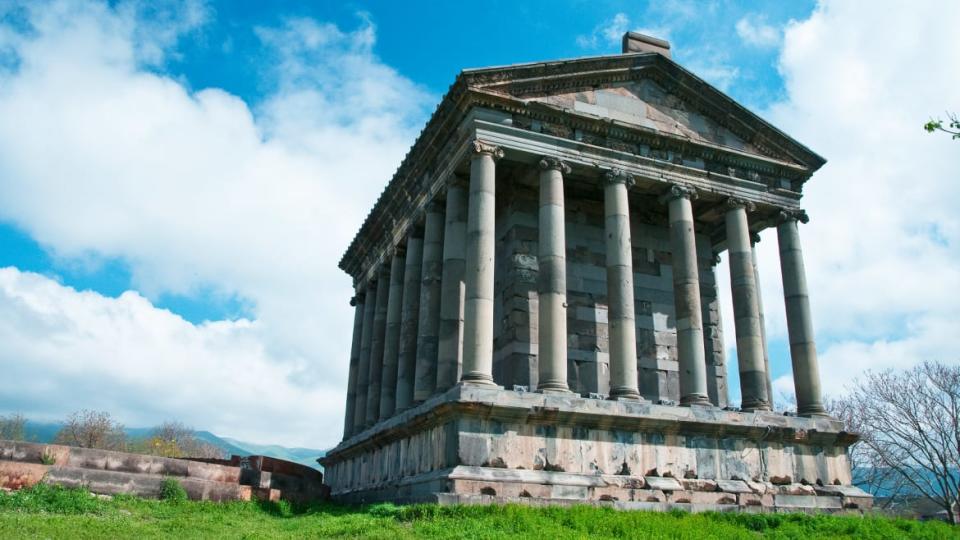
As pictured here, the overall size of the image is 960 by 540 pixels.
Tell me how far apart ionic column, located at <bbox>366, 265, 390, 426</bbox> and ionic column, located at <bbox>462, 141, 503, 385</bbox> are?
9256mm

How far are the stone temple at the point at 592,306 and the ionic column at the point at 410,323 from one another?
70 mm

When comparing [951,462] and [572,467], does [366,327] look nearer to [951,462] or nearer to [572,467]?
[572,467]

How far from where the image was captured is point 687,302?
1948 centimetres

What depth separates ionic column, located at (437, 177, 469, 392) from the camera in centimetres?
1927

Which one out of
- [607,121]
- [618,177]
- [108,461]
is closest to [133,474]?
[108,461]

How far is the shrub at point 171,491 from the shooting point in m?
16.5

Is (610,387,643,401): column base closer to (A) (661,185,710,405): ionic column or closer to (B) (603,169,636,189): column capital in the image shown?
(A) (661,185,710,405): ionic column

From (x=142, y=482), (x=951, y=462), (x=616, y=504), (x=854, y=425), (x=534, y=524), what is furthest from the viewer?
(x=854, y=425)

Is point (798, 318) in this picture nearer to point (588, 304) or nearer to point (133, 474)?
point (588, 304)

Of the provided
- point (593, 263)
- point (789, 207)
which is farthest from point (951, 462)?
point (593, 263)

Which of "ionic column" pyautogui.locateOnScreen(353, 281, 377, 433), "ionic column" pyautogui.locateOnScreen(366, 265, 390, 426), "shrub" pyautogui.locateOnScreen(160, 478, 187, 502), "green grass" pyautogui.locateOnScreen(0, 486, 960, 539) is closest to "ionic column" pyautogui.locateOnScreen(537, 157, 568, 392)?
"green grass" pyautogui.locateOnScreen(0, 486, 960, 539)

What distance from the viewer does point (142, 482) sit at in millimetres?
16500

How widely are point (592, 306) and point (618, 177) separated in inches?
149

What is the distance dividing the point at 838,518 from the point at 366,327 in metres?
18.3
